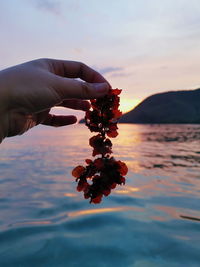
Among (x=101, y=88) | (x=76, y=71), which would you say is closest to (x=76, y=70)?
(x=76, y=71)

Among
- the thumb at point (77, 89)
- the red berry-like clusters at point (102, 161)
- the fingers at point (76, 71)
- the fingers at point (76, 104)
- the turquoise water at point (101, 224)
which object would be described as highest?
the fingers at point (76, 71)

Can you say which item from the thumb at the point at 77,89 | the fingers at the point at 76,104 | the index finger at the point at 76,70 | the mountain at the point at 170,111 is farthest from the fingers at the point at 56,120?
the mountain at the point at 170,111

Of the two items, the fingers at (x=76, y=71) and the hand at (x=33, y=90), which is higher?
the fingers at (x=76, y=71)

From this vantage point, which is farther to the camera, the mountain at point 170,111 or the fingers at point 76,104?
the mountain at point 170,111

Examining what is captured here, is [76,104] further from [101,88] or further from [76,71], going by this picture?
[101,88]

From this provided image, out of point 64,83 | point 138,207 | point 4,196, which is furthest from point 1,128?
point 4,196

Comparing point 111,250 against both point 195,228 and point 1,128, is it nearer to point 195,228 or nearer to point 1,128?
point 195,228

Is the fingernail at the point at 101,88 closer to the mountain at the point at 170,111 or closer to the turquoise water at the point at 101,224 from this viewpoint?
the turquoise water at the point at 101,224
